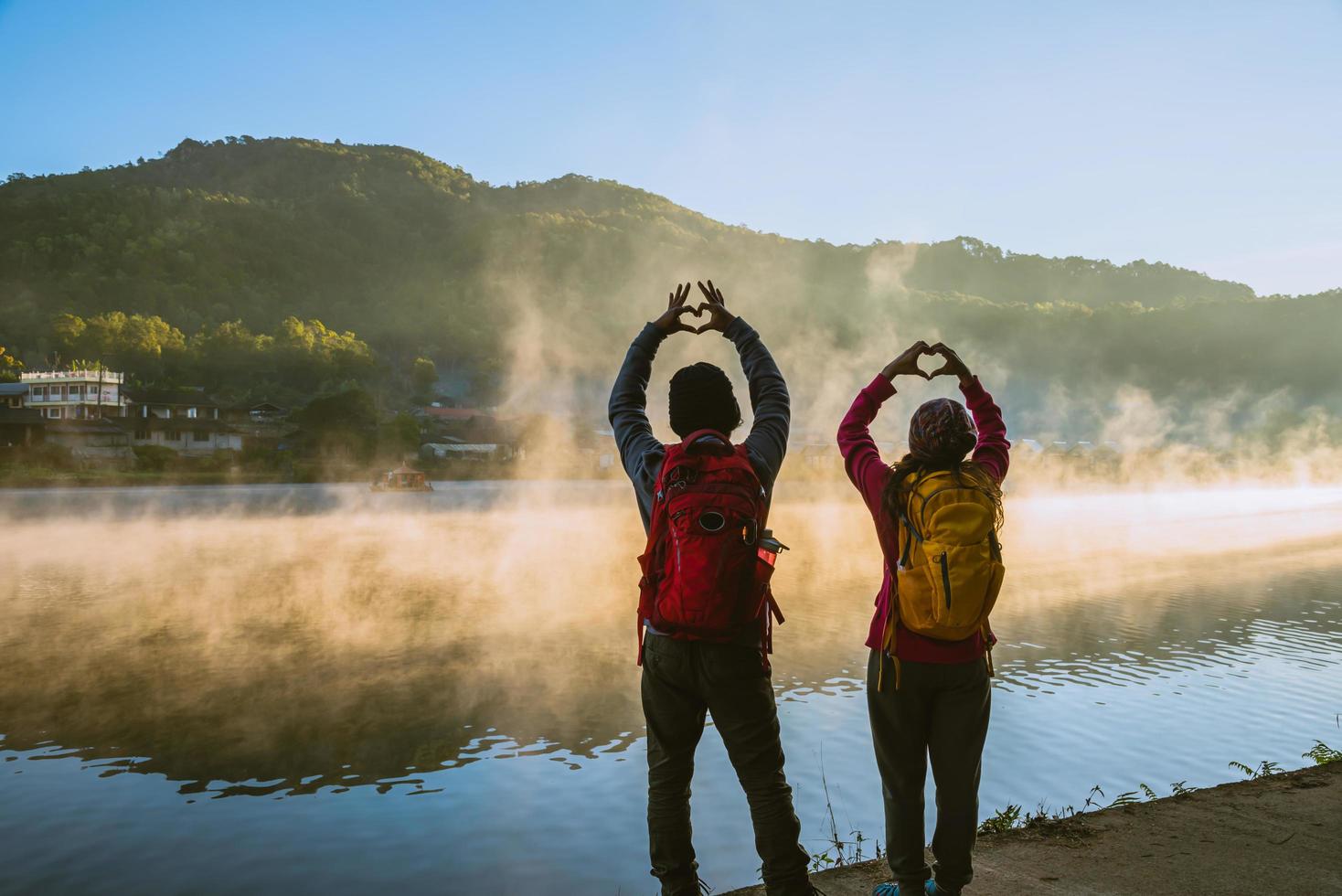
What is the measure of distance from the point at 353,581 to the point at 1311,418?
12322 centimetres

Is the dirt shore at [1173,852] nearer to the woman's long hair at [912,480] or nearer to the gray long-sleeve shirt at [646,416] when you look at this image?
the woman's long hair at [912,480]

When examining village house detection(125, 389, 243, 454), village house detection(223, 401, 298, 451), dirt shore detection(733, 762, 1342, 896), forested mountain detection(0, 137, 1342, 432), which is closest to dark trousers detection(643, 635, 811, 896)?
dirt shore detection(733, 762, 1342, 896)

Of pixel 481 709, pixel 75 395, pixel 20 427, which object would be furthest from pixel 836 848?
pixel 75 395

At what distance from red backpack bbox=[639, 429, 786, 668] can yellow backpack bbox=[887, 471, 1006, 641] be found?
0.44m

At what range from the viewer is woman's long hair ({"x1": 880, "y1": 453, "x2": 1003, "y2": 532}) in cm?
305

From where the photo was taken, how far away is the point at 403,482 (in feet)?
186

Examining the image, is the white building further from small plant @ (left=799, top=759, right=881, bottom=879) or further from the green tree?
small plant @ (left=799, top=759, right=881, bottom=879)

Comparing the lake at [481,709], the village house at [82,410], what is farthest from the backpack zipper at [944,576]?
the village house at [82,410]

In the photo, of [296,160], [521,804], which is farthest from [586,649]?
[296,160]

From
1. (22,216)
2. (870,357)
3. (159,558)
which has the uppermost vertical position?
(22,216)

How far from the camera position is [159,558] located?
74.7 feet

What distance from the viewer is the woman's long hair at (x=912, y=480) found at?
3.05 meters

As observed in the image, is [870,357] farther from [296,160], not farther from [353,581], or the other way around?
[353,581]

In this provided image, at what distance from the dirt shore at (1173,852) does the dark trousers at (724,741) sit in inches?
29.7
